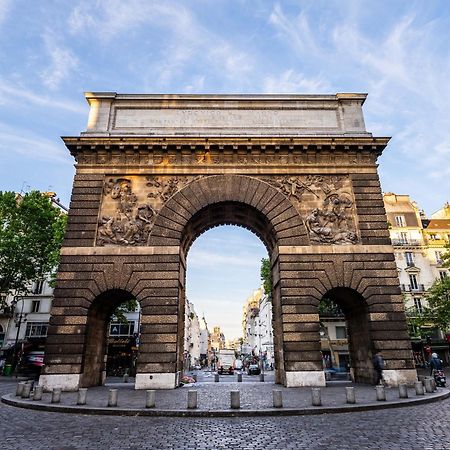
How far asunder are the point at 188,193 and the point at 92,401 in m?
12.4

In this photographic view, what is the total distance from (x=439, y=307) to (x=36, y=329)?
4708 cm

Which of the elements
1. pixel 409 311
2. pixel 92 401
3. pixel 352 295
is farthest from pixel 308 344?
pixel 409 311

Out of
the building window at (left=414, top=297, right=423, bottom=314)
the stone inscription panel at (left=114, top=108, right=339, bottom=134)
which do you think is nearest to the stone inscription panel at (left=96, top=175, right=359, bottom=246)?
the stone inscription panel at (left=114, top=108, right=339, bottom=134)

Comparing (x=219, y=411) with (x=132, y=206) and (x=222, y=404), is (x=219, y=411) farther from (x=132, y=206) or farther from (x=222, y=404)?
(x=132, y=206)

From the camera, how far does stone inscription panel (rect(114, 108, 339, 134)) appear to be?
24.8 m

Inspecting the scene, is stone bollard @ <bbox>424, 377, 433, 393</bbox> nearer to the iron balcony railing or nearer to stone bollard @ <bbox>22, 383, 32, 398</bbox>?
stone bollard @ <bbox>22, 383, 32, 398</bbox>

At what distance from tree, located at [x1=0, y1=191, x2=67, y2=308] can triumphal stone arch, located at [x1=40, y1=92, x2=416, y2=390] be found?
13.4 m

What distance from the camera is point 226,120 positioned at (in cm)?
2528

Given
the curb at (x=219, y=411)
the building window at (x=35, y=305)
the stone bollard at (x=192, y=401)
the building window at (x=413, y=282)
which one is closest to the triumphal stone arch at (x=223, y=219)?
the curb at (x=219, y=411)

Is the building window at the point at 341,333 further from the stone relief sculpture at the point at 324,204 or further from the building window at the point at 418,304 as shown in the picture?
the stone relief sculpture at the point at 324,204

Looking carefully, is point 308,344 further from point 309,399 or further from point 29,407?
point 29,407

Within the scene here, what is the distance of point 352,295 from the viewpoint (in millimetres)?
22047

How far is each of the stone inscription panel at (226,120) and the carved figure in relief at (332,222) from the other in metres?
5.31

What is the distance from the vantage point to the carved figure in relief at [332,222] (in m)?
22.0
